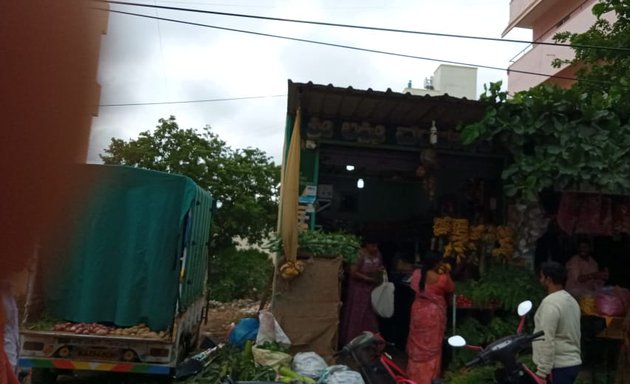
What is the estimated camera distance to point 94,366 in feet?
17.0

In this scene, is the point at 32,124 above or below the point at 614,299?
above

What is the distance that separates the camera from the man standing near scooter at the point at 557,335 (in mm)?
3527

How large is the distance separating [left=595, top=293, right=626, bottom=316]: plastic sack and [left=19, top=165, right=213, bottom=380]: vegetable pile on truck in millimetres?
4804

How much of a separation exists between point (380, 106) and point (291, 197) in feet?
5.26

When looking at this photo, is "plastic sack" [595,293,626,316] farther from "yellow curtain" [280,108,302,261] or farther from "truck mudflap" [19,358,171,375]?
"truck mudflap" [19,358,171,375]

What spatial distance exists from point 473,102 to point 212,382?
4.29 m

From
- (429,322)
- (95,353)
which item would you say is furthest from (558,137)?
(95,353)

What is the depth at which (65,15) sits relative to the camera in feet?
2.31

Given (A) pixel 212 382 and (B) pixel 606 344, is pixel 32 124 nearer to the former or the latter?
(A) pixel 212 382

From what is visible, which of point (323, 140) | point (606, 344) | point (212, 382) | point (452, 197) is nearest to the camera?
point (212, 382)

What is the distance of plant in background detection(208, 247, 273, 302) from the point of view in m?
12.2

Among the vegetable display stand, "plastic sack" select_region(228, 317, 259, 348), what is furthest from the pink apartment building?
"plastic sack" select_region(228, 317, 259, 348)

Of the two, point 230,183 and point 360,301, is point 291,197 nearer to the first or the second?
point 360,301

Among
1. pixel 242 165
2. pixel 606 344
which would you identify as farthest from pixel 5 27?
pixel 242 165
